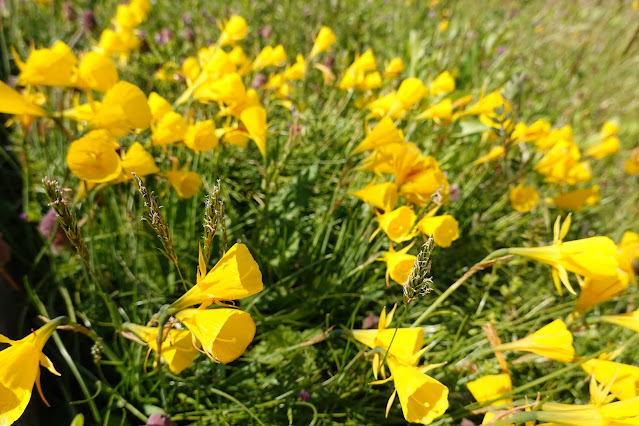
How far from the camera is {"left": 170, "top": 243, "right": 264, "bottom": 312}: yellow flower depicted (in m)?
0.82

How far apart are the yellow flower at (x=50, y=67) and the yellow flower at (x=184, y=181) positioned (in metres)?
0.50

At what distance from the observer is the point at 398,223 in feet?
4.41

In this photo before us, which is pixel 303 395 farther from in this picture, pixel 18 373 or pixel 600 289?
pixel 600 289

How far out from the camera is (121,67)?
2.77m

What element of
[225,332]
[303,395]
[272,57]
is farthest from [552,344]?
[272,57]

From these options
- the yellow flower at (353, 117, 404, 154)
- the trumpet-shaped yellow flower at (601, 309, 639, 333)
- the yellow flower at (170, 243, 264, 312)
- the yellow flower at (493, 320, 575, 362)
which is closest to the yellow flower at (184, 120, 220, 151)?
the yellow flower at (353, 117, 404, 154)

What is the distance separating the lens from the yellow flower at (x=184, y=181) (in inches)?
58.2

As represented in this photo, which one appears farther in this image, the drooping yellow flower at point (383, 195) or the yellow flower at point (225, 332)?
the drooping yellow flower at point (383, 195)

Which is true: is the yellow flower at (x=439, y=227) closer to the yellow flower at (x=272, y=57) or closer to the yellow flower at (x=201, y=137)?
the yellow flower at (x=201, y=137)

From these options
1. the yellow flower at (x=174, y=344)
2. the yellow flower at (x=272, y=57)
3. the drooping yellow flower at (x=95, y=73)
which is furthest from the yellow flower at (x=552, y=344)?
the yellow flower at (x=272, y=57)

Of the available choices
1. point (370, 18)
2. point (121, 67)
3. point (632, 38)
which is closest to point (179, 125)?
point (121, 67)

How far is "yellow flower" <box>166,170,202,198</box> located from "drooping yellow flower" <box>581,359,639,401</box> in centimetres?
143

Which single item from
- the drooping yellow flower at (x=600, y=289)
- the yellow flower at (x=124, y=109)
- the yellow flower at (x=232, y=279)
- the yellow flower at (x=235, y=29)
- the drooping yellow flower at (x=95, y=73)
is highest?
the yellow flower at (x=235, y=29)

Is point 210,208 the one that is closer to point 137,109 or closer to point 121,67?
point 137,109
